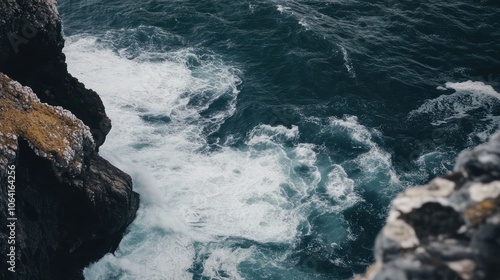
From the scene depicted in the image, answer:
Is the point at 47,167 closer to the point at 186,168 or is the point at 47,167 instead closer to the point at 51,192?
the point at 51,192

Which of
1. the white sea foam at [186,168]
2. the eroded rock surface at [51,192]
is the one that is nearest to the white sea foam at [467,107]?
the white sea foam at [186,168]

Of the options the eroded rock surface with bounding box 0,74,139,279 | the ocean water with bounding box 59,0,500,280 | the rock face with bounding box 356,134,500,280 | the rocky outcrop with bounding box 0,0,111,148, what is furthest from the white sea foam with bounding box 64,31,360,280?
the rock face with bounding box 356,134,500,280

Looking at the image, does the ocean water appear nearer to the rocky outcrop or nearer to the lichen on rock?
the rocky outcrop

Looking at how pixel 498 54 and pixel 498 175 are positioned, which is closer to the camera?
pixel 498 175

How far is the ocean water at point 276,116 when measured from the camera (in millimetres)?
33844

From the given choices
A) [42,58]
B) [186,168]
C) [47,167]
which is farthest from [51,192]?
[186,168]

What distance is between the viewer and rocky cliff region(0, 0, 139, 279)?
23.4 metres

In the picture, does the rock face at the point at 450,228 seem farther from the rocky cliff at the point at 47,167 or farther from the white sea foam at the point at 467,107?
the white sea foam at the point at 467,107

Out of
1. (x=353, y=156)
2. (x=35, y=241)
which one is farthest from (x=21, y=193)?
(x=353, y=156)

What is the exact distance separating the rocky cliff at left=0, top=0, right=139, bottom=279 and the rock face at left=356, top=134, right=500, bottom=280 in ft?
68.4

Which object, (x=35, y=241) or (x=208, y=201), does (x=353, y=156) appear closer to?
(x=208, y=201)

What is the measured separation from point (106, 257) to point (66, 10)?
150ft

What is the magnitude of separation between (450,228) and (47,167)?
23091 millimetres

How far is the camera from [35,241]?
24766mm
